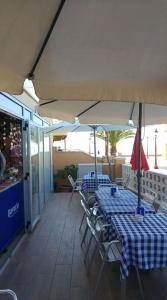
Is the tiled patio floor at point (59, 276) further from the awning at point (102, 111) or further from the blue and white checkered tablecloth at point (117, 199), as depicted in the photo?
the awning at point (102, 111)

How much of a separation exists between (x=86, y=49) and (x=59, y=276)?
9.05 feet

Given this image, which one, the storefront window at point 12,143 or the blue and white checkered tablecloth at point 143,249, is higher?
the storefront window at point 12,143

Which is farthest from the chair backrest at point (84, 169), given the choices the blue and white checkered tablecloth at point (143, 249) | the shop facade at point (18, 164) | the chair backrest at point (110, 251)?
the blue and white checkered tablecloth at point (143, 249)

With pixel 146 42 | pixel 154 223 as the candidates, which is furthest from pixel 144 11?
pixel 154 223

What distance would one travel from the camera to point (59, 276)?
372cm

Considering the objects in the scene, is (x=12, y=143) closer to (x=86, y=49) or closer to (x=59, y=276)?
(x=59, y=276)

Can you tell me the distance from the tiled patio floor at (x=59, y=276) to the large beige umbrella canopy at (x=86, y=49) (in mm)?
2122

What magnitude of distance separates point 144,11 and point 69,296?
284 cm

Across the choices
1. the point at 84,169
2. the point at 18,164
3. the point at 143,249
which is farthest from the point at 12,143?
the point at 84,169

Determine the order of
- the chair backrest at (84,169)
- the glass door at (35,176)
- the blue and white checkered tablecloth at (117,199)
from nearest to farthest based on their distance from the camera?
the blue and white checkered tablecloth at (117,199)
the glass door at (35,176)
the chair backrest at (84,169)

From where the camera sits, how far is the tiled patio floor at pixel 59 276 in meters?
3.28

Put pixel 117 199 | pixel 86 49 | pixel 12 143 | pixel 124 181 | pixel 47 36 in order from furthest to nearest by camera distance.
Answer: pixel 124 181
pixel 12 143
pixel 117 199
pixel 86 49
pixel 47 36

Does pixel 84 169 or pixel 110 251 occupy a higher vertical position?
pixel 84 169

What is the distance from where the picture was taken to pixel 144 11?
184cm
